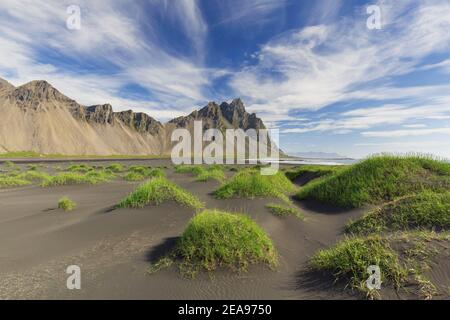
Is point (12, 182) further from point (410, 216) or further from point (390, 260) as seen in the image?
point (410, 216)

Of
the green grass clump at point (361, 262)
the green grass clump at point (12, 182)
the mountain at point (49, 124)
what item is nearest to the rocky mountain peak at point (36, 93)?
the mountain at point (49, 124)

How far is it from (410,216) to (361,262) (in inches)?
170

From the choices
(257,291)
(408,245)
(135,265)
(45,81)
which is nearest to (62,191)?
(135,265)

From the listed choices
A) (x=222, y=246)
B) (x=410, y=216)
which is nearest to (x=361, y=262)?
(x=222, y=246)

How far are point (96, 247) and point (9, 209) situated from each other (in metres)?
8.69

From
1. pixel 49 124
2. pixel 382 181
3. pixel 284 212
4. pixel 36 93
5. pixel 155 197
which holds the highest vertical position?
pixel 36 93

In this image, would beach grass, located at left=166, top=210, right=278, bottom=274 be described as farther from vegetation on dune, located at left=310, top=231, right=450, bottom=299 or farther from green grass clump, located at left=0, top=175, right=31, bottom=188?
green grass clump, located at left=0, top=175, right=31, bottom=188

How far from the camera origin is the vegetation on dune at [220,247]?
6098 millimetres

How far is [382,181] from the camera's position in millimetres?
13219

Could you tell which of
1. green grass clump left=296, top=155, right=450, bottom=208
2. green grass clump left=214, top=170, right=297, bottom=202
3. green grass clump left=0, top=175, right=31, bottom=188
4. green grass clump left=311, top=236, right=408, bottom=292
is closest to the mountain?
green grass clump left=0, top=175, right=31, bottom=188

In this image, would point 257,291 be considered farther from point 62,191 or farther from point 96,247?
point 62,191

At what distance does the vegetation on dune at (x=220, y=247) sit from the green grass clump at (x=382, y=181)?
7.54 m
